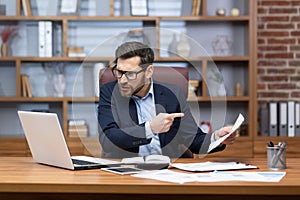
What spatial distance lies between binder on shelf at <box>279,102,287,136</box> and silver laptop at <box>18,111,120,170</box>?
258cm

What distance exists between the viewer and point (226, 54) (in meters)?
4.99

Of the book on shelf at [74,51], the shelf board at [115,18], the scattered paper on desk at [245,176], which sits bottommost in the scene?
the scattered paper on desk at [245,176]

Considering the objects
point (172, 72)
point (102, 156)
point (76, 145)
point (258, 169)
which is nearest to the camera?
point (258, 169)

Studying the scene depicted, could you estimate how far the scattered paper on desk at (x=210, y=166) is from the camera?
7.73ft

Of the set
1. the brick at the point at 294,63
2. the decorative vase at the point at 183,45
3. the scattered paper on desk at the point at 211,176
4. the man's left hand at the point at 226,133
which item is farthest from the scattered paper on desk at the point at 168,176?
the brick at the point at 294,63

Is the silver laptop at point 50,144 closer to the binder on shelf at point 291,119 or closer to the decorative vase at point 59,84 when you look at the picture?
the decorative vase at point 59,84

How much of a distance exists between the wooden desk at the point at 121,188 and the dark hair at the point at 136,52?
0.52 meters

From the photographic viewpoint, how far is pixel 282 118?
16.0ft

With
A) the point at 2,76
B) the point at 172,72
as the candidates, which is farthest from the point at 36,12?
the point at 172,72

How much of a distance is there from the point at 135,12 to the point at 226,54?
759 mm

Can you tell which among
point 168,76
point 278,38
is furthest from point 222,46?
point 168,76

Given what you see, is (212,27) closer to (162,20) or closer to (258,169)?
(162,20)

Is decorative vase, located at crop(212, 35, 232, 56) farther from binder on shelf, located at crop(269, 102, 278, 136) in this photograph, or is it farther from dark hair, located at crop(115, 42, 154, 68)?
dark hair, located at crop(115, 42, 154, 68)

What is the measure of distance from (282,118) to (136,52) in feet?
8.44
